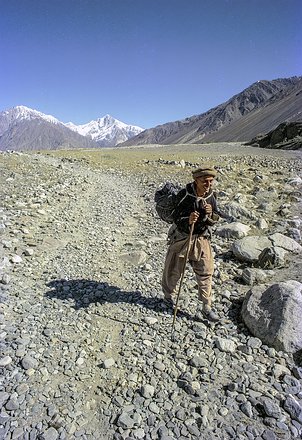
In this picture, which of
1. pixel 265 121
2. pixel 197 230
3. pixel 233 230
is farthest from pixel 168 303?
pixel 265 121

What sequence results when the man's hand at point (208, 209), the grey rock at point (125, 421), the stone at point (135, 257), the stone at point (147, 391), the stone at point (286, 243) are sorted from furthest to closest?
the stone at point (135, 257) < the stone at point (286, 243) < the man's hand at point (208, 209) < the stone at point (147, 391) < the grey rock at point (125, 421)

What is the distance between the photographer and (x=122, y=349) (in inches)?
173

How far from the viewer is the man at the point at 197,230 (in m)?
4.95

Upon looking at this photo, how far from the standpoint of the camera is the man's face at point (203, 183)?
15.8ft

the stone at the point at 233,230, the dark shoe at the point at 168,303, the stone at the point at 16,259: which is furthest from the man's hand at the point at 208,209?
the stone at the point at 16,259

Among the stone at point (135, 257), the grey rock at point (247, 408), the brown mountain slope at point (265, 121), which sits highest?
the brown mountain slope at point (265, 121)

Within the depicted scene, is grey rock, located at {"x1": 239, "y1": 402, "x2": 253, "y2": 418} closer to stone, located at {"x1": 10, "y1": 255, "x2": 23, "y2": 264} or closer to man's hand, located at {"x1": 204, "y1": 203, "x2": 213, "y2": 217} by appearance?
man's hand, located at {"x1": 204, "y1": 203, "x2": 213, "y2": 217}

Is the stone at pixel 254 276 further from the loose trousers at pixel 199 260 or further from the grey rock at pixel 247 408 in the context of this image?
the grey rock at pixel 247 408

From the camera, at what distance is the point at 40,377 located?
12.6ft

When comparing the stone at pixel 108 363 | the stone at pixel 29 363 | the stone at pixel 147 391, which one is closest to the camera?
the stone at pixel 147 391

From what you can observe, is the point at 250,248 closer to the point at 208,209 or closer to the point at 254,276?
the point at 254,276

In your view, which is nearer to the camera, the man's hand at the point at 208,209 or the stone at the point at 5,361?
the stone at the point at 5,361

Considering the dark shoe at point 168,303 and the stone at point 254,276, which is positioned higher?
the stone at point 254,276

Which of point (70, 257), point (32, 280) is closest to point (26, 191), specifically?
point (70, 257)
